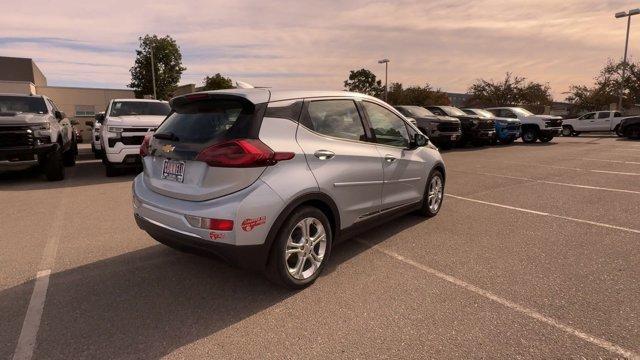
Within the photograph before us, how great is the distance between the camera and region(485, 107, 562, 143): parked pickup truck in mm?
18812

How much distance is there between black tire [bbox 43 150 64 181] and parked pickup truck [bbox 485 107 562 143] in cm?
1847

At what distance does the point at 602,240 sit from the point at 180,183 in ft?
15.6

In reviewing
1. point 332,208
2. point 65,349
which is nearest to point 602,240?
point 332,208

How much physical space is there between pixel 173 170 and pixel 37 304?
150 cm

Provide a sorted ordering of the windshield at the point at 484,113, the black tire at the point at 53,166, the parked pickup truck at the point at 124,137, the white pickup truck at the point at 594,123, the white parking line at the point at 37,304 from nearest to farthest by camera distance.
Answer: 1. the white parking line at the point at 37,304
2. the black tire at the point at 53,166
3. the parked pickup truck at the point at 124,137
4. the windshield at the point at 484,113
5. the white pickup truck at the point at 594,123

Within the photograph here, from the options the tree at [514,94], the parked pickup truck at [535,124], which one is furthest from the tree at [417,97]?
the parked pickup truck at [535,124]

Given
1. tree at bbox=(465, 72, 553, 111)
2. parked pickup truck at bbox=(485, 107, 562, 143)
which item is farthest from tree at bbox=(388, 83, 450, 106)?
parked pickup truck at bbox=(485, 107, 562, 143)

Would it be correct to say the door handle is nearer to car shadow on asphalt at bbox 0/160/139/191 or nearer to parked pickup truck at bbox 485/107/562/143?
car shadow on asphalt at bbox 0/160/139/191

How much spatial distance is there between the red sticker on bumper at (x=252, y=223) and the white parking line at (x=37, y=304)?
61.4 inches

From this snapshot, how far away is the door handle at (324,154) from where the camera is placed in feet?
11.3

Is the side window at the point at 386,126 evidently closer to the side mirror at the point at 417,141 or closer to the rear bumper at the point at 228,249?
the side mirror at the point at 417,141

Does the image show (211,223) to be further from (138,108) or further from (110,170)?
(138,108)

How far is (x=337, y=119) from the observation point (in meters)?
3.85

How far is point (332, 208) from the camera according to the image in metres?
3.61
